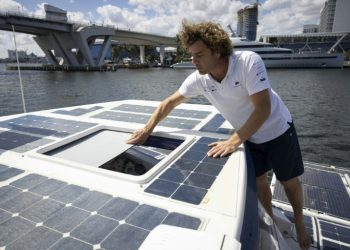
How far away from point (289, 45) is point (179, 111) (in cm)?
11336

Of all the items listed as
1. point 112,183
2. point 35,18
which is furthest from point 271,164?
point 35,18

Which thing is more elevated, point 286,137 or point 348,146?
point 286,137

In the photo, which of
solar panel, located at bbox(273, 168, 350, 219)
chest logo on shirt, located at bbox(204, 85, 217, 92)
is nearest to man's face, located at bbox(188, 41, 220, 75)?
chest logo on shirt, located at bbox(204, 85, 217, 92)

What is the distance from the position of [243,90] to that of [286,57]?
245 ft

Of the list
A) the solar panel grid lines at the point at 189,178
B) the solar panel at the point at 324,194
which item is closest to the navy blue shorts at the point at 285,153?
the solar panel grid lines at the point at 189,178

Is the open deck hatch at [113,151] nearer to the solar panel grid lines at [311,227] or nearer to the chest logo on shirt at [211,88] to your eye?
the chest logo on shirt at [211,88]

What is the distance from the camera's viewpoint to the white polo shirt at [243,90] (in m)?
2.71

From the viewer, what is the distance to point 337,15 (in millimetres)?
171375

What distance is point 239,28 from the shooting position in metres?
138

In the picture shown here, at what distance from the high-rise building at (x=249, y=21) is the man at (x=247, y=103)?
135 meters

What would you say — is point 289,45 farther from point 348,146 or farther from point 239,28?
point 348,146

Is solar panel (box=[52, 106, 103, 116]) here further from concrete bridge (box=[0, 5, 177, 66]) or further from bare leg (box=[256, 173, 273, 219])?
concrete bridge (box=[0, 5, 177, 66])

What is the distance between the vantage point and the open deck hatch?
3728 mm

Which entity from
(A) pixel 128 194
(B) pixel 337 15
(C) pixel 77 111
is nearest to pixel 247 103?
(A) pixel 128 194
